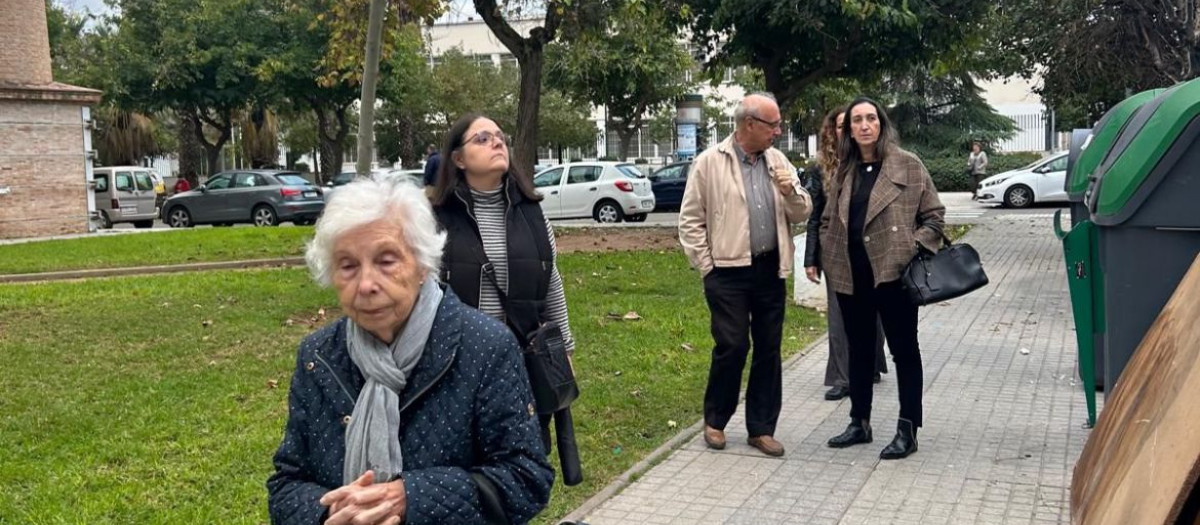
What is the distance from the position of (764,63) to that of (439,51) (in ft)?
120

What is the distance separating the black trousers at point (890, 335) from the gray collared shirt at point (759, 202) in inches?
18.4

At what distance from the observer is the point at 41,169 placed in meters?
22.5

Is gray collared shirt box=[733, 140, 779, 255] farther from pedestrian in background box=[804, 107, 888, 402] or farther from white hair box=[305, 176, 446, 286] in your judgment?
white hair box=[305, 176, 446, 286]

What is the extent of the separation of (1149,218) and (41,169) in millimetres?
22646

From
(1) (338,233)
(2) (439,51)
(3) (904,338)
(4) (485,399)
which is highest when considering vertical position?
(2) (439,51)

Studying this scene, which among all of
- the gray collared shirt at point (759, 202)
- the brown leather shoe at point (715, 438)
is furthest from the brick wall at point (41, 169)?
the gray collared shirt at point (759, 202)

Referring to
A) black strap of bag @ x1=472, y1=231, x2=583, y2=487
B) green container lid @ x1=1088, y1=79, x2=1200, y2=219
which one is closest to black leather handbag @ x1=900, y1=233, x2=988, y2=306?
green container lid @ x1=1088, y1=79, x2=1200, y2=219

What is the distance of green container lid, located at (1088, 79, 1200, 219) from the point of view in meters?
4.25

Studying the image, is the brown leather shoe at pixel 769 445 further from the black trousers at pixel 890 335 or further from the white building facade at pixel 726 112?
the white building facade at pixel 726 112

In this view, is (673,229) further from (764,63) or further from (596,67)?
(596,67)

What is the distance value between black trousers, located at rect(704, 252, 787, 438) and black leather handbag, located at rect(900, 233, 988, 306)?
63cm

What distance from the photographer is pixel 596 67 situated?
33281mm

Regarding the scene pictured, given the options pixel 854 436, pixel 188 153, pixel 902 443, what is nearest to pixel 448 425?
pixel 902 443

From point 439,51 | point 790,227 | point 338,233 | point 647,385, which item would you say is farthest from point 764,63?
point 439,51
